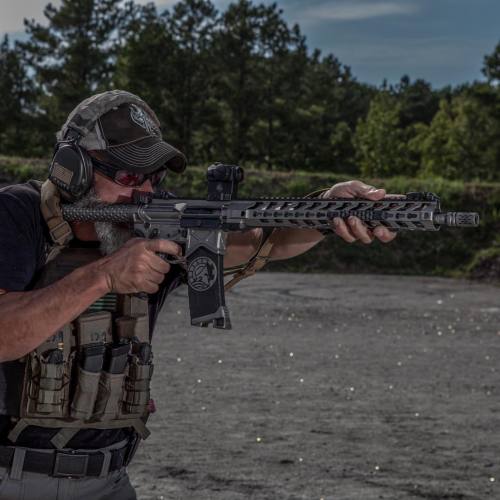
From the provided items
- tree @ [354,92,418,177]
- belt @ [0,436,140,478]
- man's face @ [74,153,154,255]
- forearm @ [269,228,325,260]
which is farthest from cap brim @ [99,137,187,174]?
tree @ [354,92,418,177]

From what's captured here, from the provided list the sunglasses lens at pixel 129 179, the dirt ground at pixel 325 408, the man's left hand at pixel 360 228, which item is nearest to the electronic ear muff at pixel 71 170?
the sunglasses lens at pixel 129 179

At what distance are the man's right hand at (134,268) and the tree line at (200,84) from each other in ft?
164

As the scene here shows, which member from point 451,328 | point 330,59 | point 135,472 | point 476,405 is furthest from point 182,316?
point 330,59

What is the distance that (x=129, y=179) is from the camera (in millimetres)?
3395

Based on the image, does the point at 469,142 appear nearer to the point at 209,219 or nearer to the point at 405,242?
the point at 405,242

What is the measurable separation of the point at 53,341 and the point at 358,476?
4.13 metres

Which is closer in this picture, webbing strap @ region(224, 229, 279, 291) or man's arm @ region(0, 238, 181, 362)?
man's arm @ region(0, 238, 181, 362)

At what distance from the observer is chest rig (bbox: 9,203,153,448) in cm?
319

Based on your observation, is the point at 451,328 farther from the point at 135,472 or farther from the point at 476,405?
the point at 135,472

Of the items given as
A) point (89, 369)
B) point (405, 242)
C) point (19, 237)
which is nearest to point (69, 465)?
point (89, 369)

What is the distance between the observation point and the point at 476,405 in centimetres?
944

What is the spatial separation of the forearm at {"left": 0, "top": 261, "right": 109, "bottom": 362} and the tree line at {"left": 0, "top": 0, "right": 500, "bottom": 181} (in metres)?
50.0

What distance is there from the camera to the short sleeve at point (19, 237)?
302 cm

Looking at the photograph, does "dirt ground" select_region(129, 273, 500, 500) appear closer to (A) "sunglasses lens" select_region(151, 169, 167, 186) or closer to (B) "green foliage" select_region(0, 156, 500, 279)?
(A) "sunglasses lens" select_region(151, 169, 167, 186)
